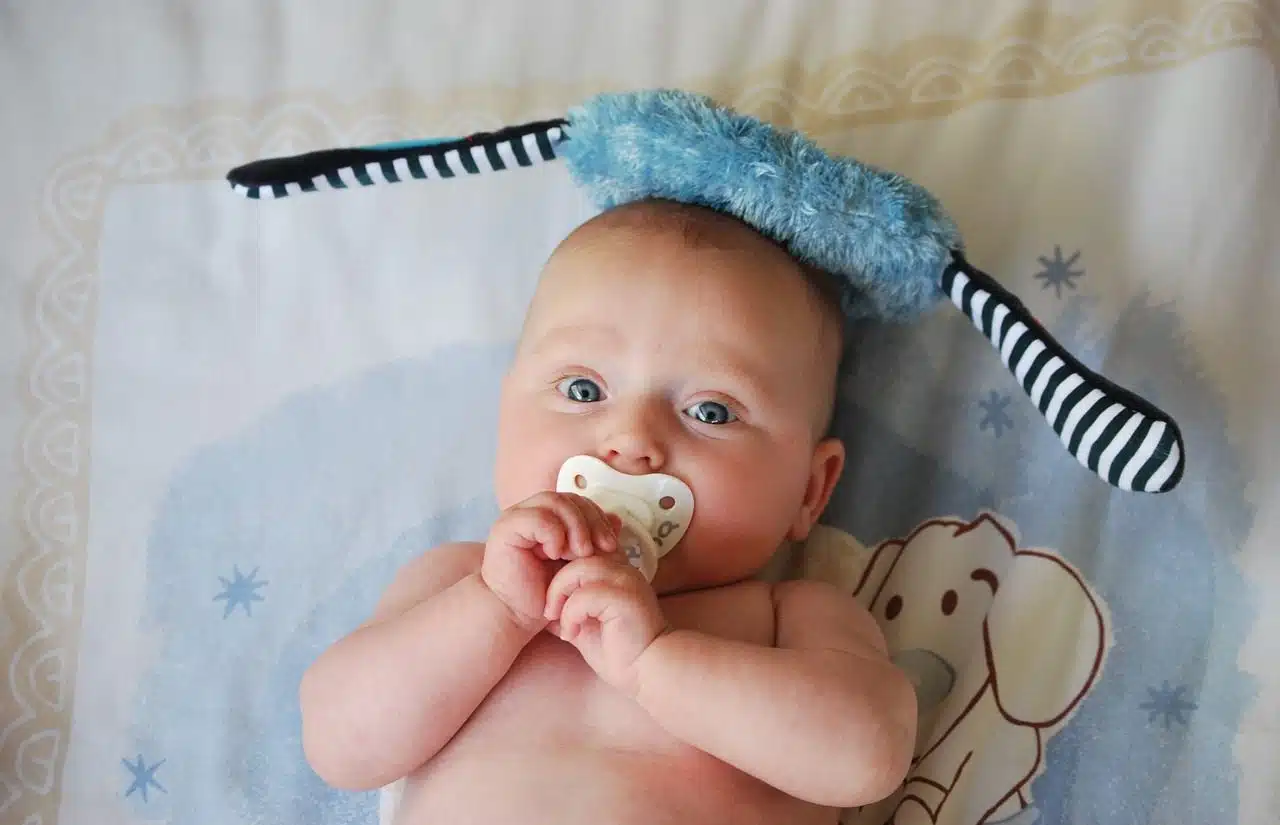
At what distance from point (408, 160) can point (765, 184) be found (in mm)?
343

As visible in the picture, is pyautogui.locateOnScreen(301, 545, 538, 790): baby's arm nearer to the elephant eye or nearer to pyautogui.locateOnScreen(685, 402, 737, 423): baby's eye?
pyautogui.locateOnScreen(685, 402, 737, 423): baby's eye

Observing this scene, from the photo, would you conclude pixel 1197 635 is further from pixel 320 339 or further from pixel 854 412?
pixel 320 339

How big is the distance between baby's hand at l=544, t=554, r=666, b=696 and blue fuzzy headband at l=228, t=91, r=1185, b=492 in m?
0.36

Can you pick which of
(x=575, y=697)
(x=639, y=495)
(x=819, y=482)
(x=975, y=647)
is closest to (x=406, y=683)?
(x=575, y=697)

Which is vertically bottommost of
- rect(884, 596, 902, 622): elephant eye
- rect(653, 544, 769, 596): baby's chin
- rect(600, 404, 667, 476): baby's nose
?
rect(884, 596, 902, 622): elephant eye

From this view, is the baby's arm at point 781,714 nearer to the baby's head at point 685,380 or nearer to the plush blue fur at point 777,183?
the baby's head at point 685,380

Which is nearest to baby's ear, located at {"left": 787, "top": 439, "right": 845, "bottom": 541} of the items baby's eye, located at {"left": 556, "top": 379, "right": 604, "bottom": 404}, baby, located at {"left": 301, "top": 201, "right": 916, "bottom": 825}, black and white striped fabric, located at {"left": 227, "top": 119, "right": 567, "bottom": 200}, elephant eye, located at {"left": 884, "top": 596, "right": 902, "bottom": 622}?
baby, located at {"left": 301, "top": 201, "right": 916, "bottom": 825}

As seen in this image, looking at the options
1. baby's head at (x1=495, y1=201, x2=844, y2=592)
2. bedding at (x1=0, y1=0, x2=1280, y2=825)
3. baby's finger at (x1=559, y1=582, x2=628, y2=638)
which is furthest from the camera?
bedding at (x1=0, y1=0, x2=1280, y2=825)

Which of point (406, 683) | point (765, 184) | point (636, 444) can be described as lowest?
point (406, 683)

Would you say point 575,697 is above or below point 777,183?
below

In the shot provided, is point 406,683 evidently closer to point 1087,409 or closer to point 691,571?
point 691,571

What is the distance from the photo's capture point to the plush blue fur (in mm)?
986

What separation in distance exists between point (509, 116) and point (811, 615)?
695 mm

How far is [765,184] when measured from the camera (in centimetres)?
99
